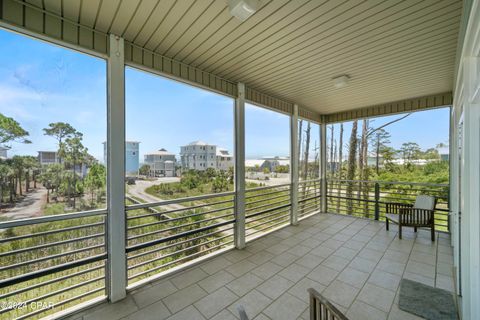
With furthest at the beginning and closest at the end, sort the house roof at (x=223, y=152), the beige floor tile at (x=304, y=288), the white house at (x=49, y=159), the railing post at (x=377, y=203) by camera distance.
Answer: the railing post at (x=377, y=203), the house roof at (x=223, y=152), the beige floor tile at (x=304, y=288), the white house at (x=49, y=159)

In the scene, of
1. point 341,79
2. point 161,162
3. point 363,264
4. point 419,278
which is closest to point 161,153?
point 161,162

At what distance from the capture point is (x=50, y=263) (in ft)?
5.87

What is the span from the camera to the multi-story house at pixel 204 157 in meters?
2.71

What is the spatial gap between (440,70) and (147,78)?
12.0 feet

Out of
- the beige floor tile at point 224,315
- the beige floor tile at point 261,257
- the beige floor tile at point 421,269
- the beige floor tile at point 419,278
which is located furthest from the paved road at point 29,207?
the beige floor tile at point 421,269

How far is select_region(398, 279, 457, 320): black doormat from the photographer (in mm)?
1755

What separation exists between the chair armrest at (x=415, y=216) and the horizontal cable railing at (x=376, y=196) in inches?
17.7

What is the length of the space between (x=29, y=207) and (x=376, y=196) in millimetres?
5501

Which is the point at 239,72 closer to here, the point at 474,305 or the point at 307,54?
the point at 307,54

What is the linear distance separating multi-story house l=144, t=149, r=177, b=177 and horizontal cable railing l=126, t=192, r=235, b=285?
0.35 meters

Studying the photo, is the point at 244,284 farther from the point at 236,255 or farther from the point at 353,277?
the point at 353,277

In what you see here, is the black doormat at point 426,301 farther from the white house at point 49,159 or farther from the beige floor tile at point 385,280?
the white house at point 49,159

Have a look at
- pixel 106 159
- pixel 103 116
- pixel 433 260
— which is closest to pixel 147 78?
pixel 103 116

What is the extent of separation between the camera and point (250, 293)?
206 centimetres
